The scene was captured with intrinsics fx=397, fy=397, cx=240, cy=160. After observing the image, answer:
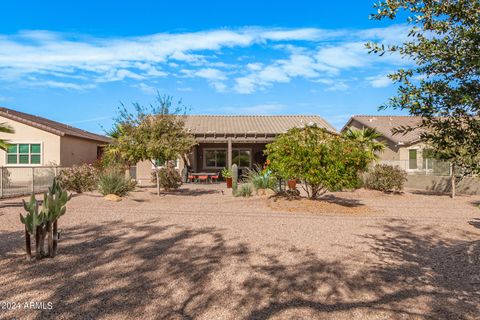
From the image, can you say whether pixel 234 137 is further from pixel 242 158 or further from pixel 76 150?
pixel 76 150

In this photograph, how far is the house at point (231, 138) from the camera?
87.3ft

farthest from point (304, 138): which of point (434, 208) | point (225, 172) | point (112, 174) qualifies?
point (225, 172)

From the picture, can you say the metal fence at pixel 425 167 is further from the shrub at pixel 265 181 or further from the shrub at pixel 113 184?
the shrub at pixel 113 184

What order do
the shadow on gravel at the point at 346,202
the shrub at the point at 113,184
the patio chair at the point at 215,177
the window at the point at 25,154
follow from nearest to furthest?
1. the shadow on gravel at the point at 346,202
2. the shrub at the point at 113,184
3. the window at the point at 25,154
4. the patio chair at the point at 215,177

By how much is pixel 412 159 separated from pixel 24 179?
2340 cm

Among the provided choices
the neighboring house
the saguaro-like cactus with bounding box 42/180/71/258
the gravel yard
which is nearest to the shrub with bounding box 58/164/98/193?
the gravel yard

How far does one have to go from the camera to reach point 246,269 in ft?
19.6

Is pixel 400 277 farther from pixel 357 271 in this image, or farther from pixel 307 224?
pixel 307 224

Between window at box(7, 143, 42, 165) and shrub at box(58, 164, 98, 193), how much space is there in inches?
291

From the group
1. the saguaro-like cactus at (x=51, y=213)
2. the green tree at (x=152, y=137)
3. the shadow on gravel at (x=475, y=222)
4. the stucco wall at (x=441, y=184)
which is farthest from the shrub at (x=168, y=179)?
the stucco wall at (x=441, y=184)

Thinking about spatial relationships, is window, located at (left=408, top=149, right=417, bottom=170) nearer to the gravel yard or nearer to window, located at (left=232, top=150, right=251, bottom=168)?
window, located at (left=232, top=150, right=251, bottom=168)

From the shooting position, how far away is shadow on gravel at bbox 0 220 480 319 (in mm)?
4457

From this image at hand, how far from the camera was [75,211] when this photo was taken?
12.2 metres

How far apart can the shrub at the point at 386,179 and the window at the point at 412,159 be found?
24.6 ft
